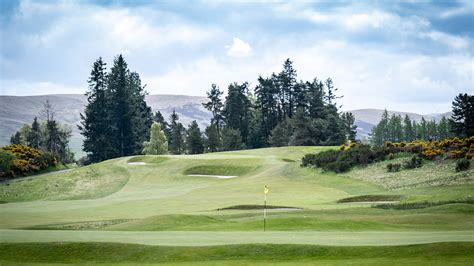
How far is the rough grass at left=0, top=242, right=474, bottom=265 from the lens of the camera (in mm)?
14953

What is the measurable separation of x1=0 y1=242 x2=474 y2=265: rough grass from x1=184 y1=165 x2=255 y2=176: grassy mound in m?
39.6

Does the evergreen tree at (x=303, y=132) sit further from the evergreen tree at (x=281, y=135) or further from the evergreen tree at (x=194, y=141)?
the evergreen tree at (x=194, y=141)

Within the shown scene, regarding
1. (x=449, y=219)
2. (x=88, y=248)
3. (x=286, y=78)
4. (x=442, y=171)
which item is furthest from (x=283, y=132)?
(x=88, y=248)

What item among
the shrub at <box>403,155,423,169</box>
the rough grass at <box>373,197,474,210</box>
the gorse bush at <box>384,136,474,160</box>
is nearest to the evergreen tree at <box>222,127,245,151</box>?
the gorse bush at <box>384,136,474,160</box>

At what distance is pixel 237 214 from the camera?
3003 cm

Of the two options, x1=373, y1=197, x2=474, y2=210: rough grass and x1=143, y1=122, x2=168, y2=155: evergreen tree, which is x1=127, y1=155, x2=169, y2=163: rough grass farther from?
x1=373, y1=197, x2=474, y2=210: rough grass

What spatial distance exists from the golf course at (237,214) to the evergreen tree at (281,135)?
29.4 meters

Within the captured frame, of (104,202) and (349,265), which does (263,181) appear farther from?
(349,265)

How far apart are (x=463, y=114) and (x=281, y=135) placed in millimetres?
40359

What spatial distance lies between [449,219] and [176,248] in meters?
13.9

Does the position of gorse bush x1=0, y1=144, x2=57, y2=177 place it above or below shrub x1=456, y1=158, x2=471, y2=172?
above

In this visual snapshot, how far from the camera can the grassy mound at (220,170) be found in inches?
2226

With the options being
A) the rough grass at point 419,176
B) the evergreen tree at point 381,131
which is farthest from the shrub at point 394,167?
the evergreen tree at point 381,131

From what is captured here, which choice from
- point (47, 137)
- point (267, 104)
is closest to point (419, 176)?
point (267, 104)
